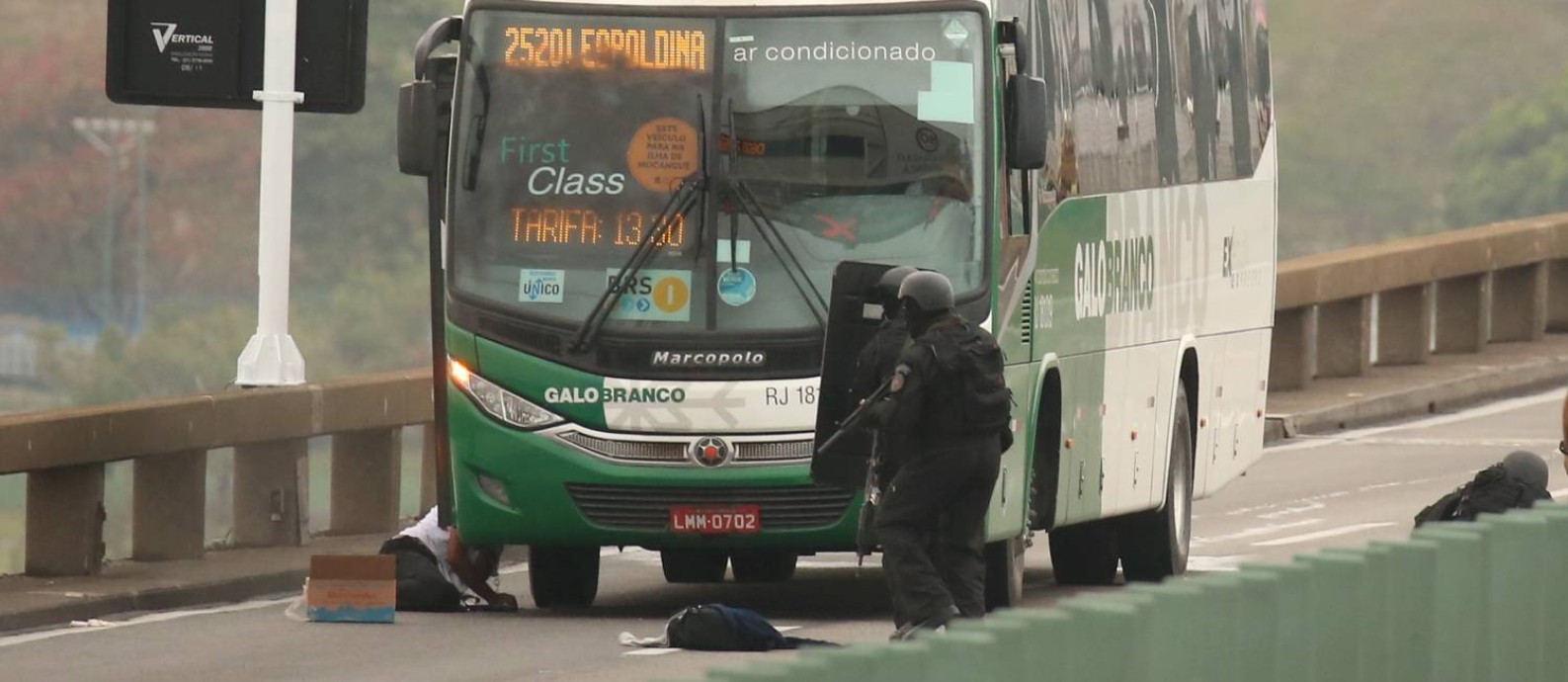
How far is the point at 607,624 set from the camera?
15.9 m

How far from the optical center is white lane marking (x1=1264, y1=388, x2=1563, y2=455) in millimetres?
27094

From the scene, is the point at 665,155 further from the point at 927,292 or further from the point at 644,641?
the point at 927,292

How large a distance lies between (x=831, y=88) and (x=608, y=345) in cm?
149

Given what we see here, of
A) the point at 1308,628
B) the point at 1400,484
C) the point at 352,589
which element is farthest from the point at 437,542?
the point at 1308,628

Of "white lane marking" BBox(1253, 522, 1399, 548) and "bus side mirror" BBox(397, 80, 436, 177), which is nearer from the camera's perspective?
"bus side mirror" BBox(397, 80, 436, 177)

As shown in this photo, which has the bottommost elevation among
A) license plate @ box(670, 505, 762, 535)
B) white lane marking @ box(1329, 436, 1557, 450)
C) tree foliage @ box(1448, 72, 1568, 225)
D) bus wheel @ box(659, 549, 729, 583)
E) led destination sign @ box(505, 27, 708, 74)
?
bus wheel @ box(659, 549, 729, 583)

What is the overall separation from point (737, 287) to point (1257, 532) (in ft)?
20.4

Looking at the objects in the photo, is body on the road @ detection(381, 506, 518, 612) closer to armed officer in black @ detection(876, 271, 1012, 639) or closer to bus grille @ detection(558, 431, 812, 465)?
bus grille @ detection(558, 431, 812, 465)

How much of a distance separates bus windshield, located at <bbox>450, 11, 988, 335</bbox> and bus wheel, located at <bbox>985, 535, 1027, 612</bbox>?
4.06ft

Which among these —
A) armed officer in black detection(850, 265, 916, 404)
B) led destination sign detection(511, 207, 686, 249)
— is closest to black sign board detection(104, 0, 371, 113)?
led destination sign detection(511, 207, 686, 249)

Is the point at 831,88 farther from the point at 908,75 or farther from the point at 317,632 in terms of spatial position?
the point at 317,632

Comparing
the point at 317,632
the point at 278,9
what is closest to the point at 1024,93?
the point at 317,632

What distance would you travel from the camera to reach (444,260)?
15.9 m

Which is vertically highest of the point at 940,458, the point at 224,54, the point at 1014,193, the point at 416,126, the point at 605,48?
the point at 224,54
